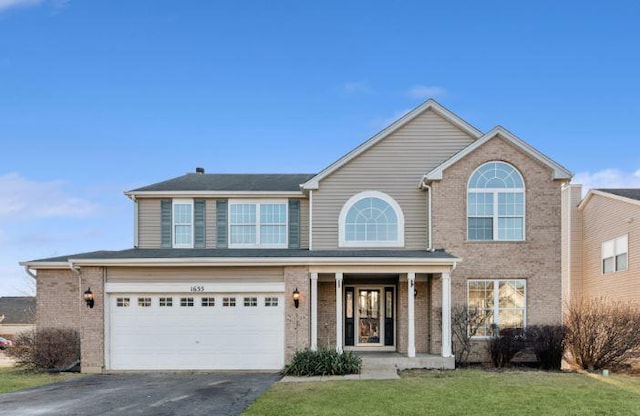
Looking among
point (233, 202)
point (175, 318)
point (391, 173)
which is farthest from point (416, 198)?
point (175, 318)

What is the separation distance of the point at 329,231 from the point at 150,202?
6.74m

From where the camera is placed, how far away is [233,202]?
61.3ft

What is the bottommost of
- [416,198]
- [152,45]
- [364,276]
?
[364,276]

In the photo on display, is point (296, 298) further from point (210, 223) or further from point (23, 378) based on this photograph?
point (23, 378)

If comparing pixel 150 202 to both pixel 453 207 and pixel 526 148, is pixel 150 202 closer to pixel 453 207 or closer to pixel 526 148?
pixel 453 207

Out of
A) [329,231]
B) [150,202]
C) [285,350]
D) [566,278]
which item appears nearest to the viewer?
[285,350]

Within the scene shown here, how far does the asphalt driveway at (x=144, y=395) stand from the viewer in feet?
32.5

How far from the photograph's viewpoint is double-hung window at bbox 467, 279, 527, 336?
52.7 feet

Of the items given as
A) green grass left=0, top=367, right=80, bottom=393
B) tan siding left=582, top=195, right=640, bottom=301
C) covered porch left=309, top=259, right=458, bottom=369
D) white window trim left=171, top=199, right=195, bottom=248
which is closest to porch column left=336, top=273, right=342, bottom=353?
covered porch left=309, top=259, right=458, bottom=369

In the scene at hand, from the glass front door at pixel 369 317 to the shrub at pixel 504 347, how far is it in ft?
12.6

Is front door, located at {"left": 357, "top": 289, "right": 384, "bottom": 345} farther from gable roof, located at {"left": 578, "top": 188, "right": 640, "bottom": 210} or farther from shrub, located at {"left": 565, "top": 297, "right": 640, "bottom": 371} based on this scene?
gable roof, located at {"left": 578, "top": 188, "right": 640, "bottom": 210}

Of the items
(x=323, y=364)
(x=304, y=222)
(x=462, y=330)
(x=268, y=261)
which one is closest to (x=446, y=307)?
(x=462, y=330)

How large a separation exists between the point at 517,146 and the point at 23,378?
16214 millimetres

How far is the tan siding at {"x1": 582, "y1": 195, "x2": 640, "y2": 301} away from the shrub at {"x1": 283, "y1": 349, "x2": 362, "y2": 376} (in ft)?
36.1
